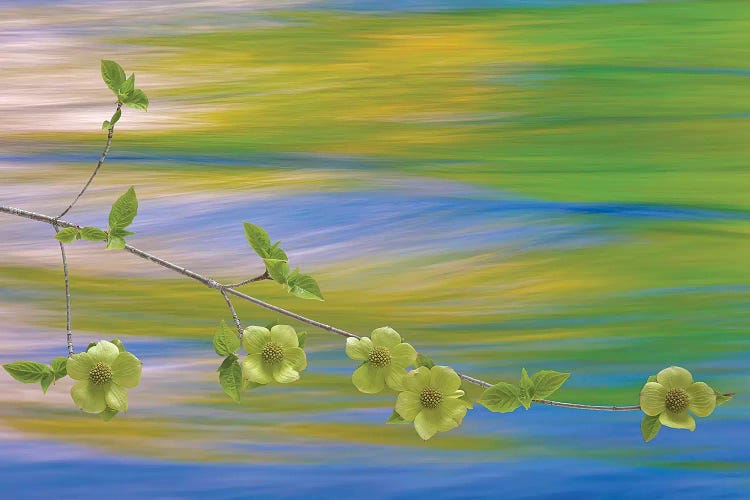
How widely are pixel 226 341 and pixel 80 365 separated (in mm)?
88

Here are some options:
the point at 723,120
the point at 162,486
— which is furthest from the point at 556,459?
the point at 723,120

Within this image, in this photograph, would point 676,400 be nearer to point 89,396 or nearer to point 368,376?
point 368,376

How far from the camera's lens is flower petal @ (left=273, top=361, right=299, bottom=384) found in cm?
55

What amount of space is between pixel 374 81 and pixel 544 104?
246mm

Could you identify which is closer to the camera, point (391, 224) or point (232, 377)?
point (232, 377)

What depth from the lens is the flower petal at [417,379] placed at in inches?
22.4

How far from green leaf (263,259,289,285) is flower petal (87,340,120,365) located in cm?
10

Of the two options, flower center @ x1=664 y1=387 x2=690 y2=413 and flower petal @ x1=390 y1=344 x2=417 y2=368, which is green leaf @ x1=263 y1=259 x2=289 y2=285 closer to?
flower petal @ x1=390 y1=344 x2=417 y2=368

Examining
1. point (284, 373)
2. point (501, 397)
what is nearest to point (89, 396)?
point (284, 373)

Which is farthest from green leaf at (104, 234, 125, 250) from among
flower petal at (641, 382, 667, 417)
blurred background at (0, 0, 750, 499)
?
blurred background at (0, 0, 750, 499)

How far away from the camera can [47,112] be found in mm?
1291

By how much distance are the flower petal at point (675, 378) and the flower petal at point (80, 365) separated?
359 millimetres

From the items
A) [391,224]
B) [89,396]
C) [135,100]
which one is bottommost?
[89,396]

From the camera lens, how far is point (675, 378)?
60 centimetres
